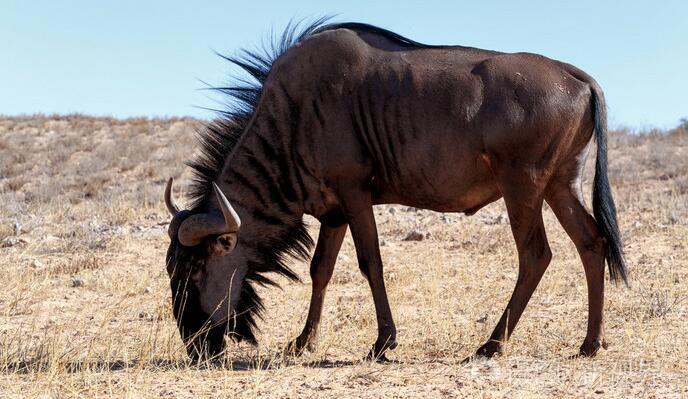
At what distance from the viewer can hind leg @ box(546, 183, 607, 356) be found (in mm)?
6023

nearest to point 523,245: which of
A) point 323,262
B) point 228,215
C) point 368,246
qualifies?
point 368,246

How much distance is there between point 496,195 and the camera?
621 cm

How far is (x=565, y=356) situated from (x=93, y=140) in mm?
21857

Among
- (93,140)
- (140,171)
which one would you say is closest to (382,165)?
(140,171)

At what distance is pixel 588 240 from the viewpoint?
609 cm

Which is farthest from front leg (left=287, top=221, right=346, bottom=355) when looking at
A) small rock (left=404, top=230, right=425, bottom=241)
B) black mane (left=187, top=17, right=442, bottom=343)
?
small rock (left=404, top=230, right=425, bottom=241)

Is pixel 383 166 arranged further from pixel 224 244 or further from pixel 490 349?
pixel 490 349

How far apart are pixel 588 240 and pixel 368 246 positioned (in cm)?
159

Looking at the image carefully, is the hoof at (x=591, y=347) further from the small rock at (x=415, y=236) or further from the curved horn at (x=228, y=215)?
the small rock at (x=415, y=236)

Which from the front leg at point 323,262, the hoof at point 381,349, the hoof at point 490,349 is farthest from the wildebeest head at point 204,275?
the hoof at point 490,349

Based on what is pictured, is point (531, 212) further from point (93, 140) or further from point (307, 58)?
point (93, 140)

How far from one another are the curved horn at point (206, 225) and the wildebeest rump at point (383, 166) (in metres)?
0.01

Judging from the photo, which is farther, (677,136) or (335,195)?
(677,136)

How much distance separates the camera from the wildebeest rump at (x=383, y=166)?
5.87 meters
